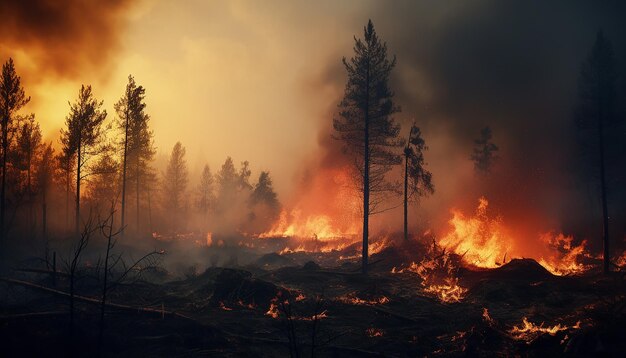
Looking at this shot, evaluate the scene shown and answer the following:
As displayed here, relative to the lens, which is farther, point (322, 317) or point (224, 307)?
point (224, 307)

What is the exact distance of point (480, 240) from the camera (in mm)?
26984

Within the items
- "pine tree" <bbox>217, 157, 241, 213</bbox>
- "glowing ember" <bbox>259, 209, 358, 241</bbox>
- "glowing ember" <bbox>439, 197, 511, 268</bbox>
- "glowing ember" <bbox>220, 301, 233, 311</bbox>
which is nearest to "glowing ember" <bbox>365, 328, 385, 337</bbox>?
"glowing ember" <bbox>220, 301, 233, 311</bbox>

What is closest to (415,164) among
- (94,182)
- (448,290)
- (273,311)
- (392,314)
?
(448,290)

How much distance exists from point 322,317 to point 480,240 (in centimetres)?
1729

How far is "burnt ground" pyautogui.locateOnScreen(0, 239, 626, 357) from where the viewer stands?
10188 millimetres

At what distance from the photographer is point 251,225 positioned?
59.4 meters

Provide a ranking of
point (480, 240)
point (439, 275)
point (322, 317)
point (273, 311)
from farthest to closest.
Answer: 1. point (480, 240)
2. point (439, 275)
3. point (273, 311)
4. point (322, 317)


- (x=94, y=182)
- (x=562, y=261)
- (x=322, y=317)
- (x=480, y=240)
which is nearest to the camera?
(x=322, y=317)

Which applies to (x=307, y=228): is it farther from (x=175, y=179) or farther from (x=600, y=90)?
(x=600, y=90)

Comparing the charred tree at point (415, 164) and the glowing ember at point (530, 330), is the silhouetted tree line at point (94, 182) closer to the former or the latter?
the glowing ember at point (530, 330)

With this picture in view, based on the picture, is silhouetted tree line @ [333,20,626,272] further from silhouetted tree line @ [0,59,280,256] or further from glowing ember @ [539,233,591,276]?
silhouetted tree line @ [0,59,280,256]

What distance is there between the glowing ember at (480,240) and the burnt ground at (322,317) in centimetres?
433

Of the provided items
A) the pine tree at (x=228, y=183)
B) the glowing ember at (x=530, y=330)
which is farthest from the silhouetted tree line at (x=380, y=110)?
the pine tree at (x=228, y=183)

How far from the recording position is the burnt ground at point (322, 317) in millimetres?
10188
